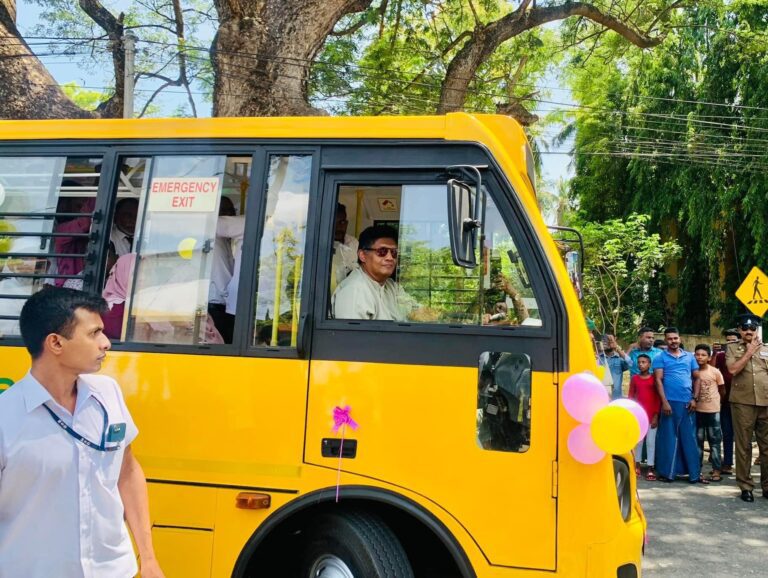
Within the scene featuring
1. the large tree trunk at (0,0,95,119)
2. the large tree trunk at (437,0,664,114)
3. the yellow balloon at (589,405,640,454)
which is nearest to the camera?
the yellow balloon at (589,405,640,454)

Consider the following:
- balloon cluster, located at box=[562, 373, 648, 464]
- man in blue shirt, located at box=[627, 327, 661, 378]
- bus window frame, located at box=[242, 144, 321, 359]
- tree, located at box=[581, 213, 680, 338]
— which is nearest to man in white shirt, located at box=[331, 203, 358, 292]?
bus window frame, located at box=[242, 144, 321, 359]

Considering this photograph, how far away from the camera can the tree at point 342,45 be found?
30.6 ft

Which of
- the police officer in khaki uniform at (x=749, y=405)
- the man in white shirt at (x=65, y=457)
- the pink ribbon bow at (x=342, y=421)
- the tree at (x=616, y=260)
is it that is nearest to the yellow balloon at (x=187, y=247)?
the pink ribbon bow at (x=342, y=421)

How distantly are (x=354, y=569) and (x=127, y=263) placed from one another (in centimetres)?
196

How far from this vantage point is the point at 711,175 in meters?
18.9

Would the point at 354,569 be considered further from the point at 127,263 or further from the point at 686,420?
the point at 686,420

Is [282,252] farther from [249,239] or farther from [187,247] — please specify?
[187,247]

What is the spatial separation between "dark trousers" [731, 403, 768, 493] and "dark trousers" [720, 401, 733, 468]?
143cm

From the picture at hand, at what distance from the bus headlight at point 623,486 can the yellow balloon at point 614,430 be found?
1.50ft

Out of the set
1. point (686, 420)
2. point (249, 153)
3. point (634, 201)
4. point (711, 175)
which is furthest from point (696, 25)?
point (249, 153)

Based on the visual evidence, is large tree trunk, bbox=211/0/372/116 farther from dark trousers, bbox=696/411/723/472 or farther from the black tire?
the black tire

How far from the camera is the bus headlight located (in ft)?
11.7

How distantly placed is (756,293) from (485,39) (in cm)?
629

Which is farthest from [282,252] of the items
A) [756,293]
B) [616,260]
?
[616,260]
